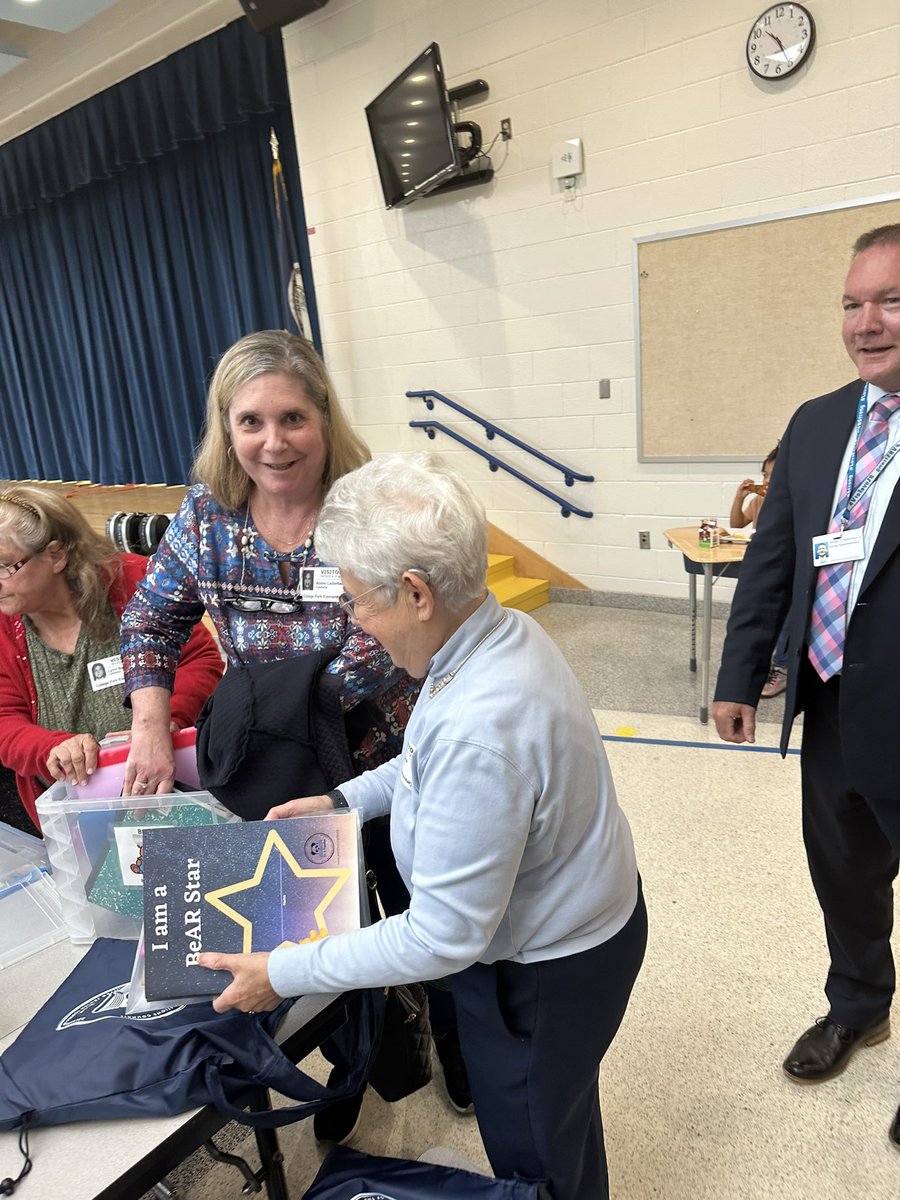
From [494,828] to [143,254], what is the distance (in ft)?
24.0

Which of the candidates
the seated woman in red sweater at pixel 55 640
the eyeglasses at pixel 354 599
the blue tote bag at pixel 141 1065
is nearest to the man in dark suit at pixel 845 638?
the eyeglasses at pixel 354 599

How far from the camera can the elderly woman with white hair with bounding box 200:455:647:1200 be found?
83cm

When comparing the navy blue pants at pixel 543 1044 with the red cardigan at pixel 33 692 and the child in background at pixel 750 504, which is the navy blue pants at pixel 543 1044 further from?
the child in background at pixel 750 504

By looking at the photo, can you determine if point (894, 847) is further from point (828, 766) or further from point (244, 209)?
point (244, 209)

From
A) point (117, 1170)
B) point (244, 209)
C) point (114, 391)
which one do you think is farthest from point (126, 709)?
point (114, 391)

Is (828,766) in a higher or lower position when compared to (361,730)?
lower

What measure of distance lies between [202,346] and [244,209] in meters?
1.23

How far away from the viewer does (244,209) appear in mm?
5836

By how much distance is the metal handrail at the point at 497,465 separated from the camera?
482cm

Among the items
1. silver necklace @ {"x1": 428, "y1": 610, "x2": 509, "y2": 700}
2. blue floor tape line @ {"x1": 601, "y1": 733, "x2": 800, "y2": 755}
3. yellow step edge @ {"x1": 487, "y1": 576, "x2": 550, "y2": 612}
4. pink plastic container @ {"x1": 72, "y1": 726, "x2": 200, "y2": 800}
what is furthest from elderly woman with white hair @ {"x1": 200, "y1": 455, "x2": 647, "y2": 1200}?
yellow step edge @ {"x1": 487, "y1": 576, "x2": 550, "y2": 612}

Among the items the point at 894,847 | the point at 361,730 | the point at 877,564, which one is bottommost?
the point at 894,847

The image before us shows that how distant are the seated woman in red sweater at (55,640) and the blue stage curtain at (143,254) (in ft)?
14.4

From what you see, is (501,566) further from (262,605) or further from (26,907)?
(26,907)

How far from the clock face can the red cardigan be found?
146 inches
